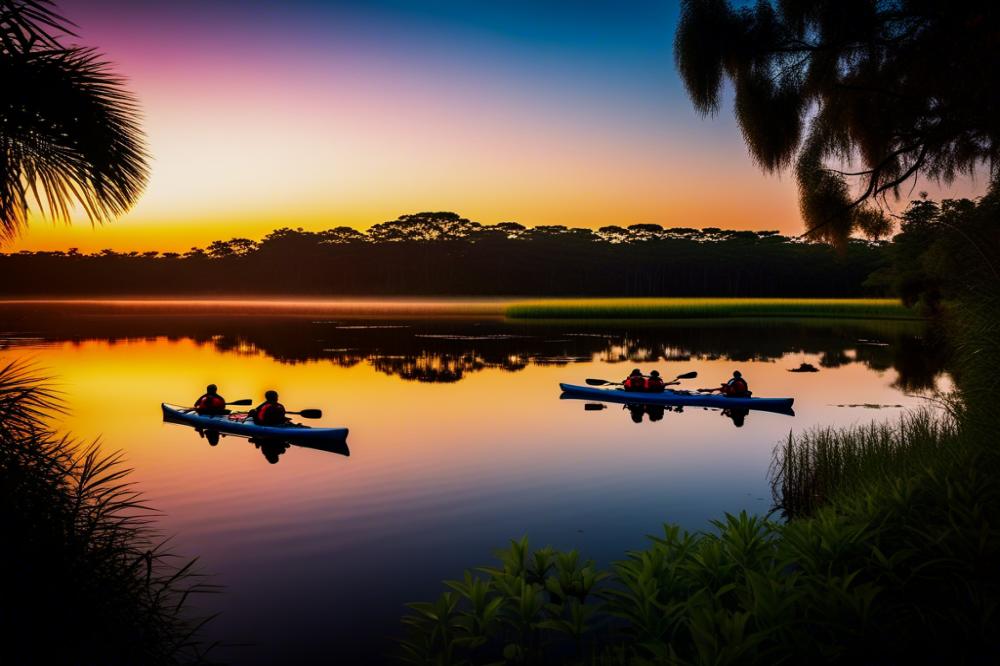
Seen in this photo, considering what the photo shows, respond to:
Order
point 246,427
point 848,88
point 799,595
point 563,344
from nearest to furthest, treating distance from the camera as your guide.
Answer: point 799,595 < point 848,88 < point 246,427 < point 563,344

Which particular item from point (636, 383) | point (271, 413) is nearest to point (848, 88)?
point (271, 413)

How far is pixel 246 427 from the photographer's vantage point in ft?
60.6

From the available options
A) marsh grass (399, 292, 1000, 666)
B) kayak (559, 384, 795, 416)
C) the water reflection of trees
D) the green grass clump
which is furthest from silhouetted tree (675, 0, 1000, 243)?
the green grass clump

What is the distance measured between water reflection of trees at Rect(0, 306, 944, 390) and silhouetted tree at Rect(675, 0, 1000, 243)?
840 inches

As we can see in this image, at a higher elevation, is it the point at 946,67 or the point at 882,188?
the point at 946,67

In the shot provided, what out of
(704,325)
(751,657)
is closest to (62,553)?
(751,657)

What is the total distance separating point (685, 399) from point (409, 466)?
34.0ft

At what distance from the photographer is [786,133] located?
26.3ft

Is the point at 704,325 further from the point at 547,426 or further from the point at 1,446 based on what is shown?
the point at 1,446

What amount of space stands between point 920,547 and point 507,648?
11.5ft

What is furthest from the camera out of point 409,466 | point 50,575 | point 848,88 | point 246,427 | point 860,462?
point 246,427

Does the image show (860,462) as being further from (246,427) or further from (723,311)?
(723,311)

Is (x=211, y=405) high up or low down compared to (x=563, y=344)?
up

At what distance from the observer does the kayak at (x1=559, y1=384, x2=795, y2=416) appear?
73.4 feet
